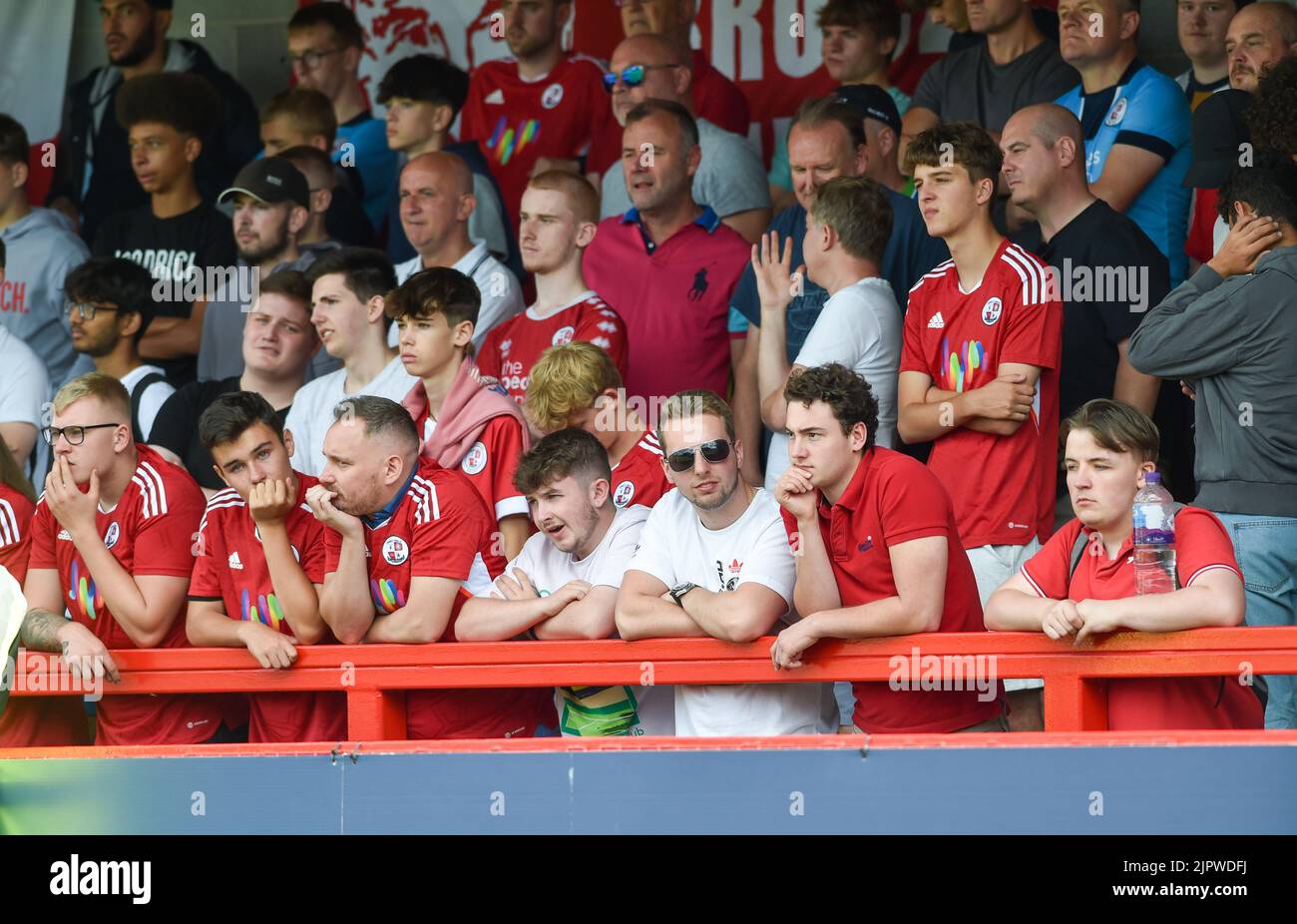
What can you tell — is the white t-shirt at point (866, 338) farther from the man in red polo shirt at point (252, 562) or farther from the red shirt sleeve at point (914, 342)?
the man in red polo shirt at point (252, 562)

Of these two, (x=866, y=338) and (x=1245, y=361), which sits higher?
(x=866, y=338)

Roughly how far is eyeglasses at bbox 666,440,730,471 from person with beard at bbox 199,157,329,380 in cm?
312

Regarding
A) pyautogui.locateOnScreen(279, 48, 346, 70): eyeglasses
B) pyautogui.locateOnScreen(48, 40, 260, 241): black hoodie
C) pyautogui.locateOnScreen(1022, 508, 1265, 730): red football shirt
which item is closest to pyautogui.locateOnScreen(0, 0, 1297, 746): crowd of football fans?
pyautogui.locateOnScreen(1022, 508, 1265, 730): red football shirt

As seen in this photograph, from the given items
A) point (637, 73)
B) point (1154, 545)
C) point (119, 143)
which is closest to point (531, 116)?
point (637, 73)

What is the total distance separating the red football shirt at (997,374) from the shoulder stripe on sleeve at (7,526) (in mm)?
3211

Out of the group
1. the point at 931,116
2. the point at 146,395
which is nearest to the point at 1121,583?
the point at 931,116

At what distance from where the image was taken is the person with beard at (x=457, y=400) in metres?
6.52

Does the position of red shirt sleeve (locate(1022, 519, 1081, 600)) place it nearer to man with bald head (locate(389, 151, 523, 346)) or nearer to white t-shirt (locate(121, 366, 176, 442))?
man with bald head (locate(389, 151, 523, 346))

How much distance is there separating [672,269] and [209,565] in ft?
7.37

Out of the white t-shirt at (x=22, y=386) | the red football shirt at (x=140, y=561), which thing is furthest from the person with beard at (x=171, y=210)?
the red football shirt at (x=140, y=561)

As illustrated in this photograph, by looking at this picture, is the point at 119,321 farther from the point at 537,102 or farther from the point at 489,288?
the point at 537,102

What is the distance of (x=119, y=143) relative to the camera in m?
9.58

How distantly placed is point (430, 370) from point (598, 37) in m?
3.44

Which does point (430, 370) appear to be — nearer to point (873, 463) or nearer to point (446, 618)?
point (446, 618)
